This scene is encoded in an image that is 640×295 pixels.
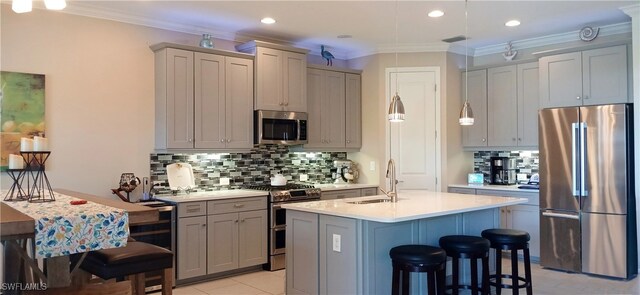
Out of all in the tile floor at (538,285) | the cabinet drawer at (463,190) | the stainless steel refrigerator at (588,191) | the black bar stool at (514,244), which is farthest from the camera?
the cabinet drawer at (463,190)

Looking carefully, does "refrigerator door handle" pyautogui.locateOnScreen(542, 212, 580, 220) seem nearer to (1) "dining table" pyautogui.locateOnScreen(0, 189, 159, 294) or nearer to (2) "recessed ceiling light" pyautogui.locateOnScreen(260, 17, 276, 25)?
(2) "recessed ceiling light" pyautogui.locateOnScreen(260, 17, 276, 25)

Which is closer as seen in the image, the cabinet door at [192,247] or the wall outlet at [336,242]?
the wall outlet at [336,242]

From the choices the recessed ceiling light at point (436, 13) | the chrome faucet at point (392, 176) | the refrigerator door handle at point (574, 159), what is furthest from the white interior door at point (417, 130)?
the chrome faucet at point (392, 176)

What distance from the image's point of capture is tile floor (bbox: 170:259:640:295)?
172 inches

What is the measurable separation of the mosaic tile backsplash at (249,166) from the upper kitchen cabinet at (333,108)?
0.31 meters

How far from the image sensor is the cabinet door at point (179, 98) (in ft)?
15.6

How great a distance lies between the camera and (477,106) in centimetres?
625

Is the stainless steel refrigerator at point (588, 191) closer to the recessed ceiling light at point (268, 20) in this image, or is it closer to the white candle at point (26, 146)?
the recessed ceiling light at point (268, 20)

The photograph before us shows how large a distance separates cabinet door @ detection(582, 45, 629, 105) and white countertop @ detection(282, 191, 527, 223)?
1674mm

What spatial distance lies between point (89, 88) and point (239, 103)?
1449 mm

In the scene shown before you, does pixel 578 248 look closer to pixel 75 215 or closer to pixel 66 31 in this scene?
pixel 75 215

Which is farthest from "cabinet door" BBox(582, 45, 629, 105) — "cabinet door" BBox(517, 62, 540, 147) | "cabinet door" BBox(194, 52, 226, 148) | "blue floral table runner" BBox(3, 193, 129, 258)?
"blue floral table runner" BBox(3, 193, 129, 258)

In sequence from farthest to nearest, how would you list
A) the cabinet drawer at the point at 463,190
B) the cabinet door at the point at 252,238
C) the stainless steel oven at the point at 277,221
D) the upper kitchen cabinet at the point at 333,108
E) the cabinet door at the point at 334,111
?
the cabinet door at the point at 334,111 < the upper kitchen cabinet at the point at 333,108 < the cabinet drawer at the point at 463,190 < the stainless steel oven at the point at 277,221 < the cabinet door at the point at 252,238

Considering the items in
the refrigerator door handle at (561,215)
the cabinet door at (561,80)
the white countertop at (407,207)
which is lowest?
the refrigerator door handle at (561,215)
